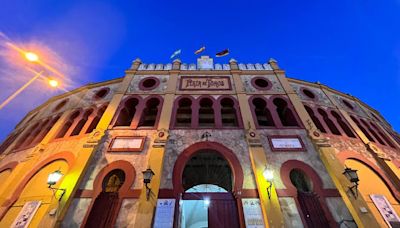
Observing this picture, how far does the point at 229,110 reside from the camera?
13383 millimetres

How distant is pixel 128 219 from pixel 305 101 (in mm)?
11823

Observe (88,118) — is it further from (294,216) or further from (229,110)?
(294,216)

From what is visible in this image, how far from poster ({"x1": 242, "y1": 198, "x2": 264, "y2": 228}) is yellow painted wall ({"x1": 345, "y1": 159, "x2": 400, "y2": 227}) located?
4.69m

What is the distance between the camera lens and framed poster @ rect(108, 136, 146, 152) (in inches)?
375

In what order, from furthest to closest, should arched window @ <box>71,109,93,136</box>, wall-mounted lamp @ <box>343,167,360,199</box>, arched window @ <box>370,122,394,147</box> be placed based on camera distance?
arched window @ <box>370,122,394,147</box> < arched window @ <box>71,109,93,136</box> < wall-mounted lamp @ <box>343,167,360,199</box>

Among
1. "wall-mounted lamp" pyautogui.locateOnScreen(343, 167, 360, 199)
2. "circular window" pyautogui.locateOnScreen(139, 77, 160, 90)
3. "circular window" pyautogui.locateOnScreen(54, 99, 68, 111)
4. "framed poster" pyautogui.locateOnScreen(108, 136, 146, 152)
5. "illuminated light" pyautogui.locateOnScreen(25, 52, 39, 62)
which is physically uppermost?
"circular window" pyautogui.locateOnScreen(139, 77, 160, 90)

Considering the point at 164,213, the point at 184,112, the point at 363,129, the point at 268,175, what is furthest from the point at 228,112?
the point at 363,129

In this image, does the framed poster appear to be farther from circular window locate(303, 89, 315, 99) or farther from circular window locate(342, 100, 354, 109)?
circular window locate(342, 100, 354, 109)

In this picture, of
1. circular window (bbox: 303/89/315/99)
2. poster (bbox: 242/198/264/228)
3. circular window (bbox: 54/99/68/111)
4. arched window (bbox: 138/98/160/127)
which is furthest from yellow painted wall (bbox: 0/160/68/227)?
circular window (bbox: 303/89/315/99)

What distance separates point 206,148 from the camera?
31.4 feet

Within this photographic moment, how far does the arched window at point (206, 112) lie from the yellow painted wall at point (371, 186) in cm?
759

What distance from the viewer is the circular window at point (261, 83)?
13.3 m

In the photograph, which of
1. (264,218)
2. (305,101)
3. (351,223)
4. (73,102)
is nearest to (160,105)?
(73,102)

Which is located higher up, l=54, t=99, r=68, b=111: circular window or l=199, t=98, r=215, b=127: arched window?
l=54, t=99, r=68, b=111: circular window
